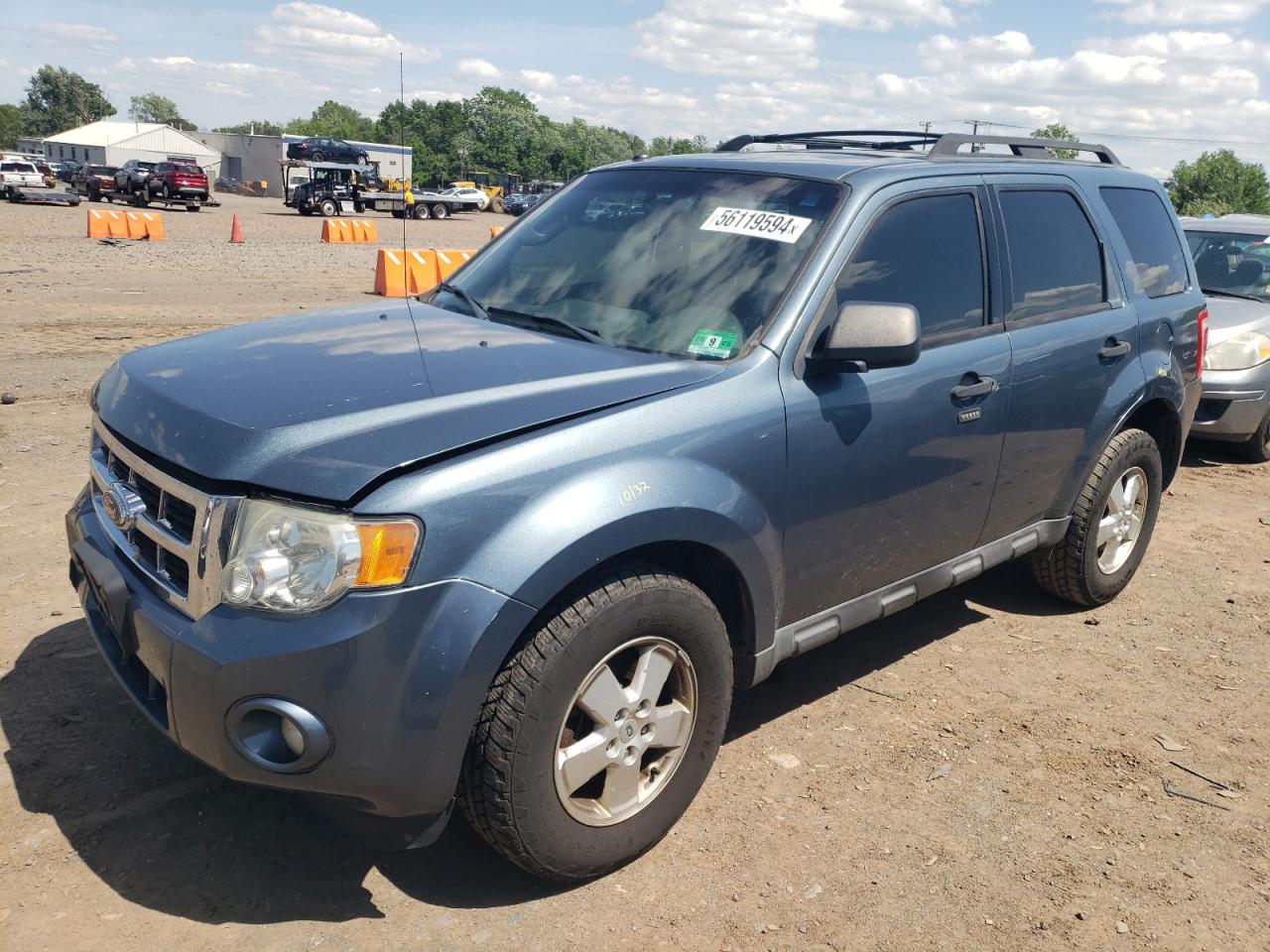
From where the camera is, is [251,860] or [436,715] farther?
[251,860]

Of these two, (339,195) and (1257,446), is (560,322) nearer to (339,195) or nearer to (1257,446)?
(1257,446)

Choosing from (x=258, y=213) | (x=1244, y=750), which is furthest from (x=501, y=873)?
(x=258, y=213)

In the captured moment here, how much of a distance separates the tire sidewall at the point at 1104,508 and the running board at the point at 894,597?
208mm

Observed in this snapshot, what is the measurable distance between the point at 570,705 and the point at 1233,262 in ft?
28.7

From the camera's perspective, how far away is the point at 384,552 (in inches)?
96.7

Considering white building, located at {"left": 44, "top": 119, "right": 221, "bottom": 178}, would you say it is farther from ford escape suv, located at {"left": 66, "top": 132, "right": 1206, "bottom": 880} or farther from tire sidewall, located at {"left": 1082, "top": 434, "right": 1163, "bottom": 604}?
ford escape suv, located at {"left": 66, "top": 132, "right": 1206, "bottom": 880}

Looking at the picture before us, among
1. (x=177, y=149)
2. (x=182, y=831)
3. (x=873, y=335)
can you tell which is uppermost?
(x=177, y=149)

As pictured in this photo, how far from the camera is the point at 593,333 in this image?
349 centimetres

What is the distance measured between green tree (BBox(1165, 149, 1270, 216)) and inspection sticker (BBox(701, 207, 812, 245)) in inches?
3202

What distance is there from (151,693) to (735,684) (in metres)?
1.69

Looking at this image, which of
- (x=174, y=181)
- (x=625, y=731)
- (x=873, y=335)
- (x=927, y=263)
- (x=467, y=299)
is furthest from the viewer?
(x=174, y=181)

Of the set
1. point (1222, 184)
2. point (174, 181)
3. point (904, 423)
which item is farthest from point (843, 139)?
point (1222, 184)

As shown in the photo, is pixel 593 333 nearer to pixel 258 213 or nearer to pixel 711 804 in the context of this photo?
pixel 711 804

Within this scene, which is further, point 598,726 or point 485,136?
point 485,136
